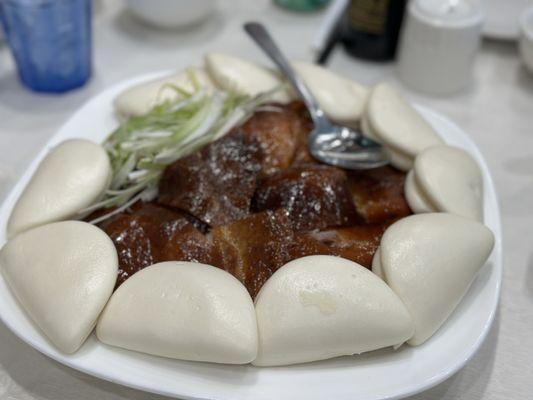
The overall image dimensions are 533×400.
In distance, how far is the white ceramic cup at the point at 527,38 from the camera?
2184 millimetres

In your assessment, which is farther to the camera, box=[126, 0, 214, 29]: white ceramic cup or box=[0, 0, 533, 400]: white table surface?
box=[126, 0, 214, 29]: white ceramic cup

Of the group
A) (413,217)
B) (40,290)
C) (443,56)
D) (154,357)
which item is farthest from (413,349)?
(443,56)

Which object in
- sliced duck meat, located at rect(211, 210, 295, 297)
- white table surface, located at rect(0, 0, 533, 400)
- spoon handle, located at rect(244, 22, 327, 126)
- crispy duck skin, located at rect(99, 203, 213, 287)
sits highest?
spoon handle, located at rect(244, 22, 327, 126)

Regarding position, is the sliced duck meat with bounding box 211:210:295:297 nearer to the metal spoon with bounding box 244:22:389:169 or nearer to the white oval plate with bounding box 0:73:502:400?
the white oval plate with bounding box 0:73:502:400

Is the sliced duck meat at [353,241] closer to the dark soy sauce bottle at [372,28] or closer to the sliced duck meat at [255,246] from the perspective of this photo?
the sliced duck meat at [255,246]

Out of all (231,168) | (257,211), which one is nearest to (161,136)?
(231,168)

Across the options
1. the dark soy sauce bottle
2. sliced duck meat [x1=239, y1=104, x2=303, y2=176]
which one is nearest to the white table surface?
the dark soy sauce bottle

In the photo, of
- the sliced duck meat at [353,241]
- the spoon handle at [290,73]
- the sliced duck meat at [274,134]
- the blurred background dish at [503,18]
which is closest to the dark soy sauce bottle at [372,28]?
the blurred background dish at [503,18]

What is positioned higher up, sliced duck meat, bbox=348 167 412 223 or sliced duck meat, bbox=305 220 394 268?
sliced duck meat, bbox=305 220 394 268

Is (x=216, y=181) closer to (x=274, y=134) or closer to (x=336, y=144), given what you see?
(x=274, y=134)

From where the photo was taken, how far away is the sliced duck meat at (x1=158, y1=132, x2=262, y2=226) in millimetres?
1358

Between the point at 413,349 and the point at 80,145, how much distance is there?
0.86m

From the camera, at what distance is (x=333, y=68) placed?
7.74 ft

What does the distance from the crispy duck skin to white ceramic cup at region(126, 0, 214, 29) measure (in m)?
1.29
